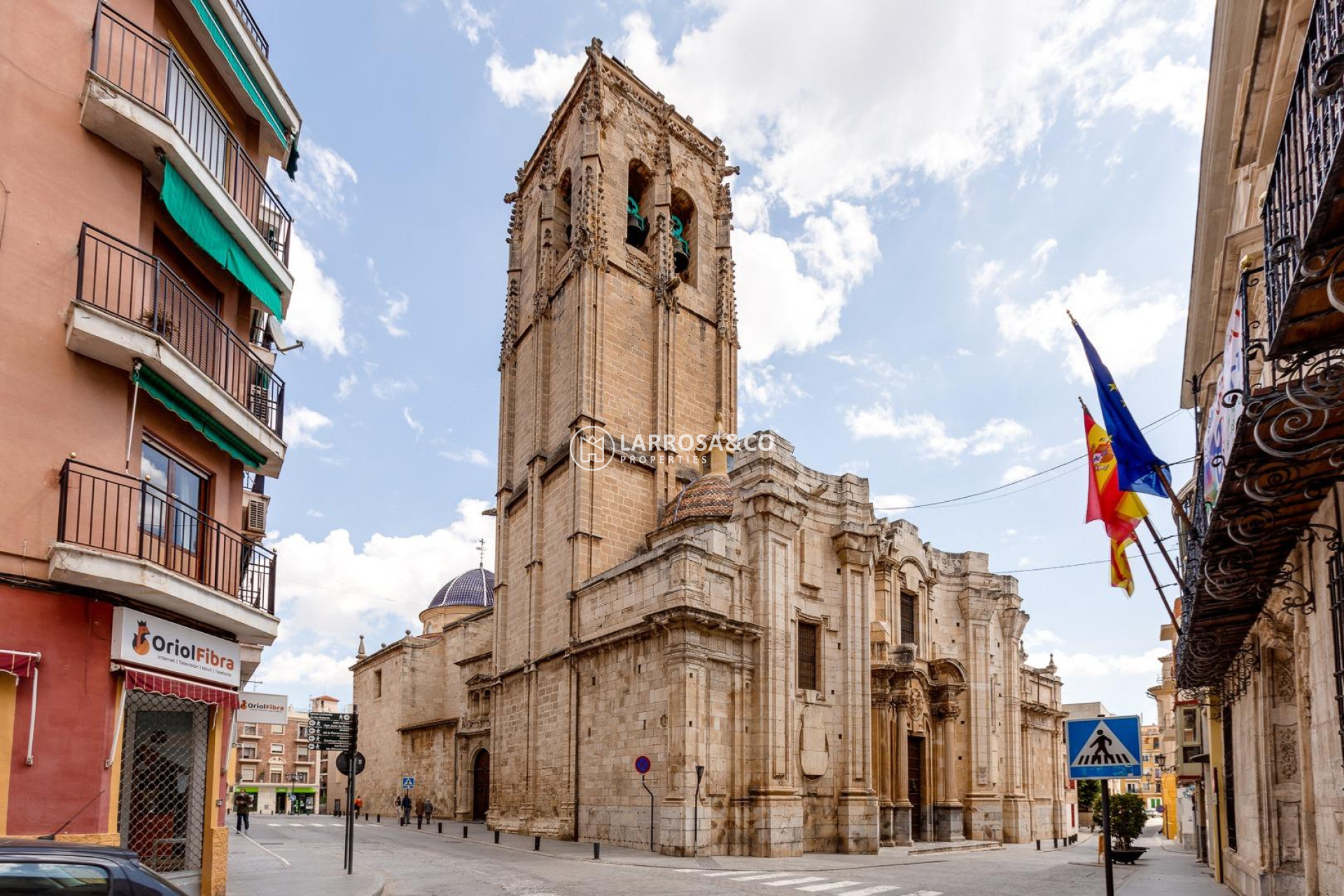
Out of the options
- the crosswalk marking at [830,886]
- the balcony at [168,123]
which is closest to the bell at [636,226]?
the balcony at [168,123]

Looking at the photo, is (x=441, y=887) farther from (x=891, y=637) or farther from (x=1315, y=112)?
(x=891, y=637)

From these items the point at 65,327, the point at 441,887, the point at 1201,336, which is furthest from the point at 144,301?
the point at 1201,336

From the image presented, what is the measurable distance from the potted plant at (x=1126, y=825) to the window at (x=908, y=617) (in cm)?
830

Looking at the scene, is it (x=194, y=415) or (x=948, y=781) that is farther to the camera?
(x=948, y=781)

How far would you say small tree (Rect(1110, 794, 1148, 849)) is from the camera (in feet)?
86.6

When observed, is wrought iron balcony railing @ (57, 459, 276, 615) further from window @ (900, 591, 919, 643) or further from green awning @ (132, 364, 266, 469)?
window @ (900, 591, 919, 643)

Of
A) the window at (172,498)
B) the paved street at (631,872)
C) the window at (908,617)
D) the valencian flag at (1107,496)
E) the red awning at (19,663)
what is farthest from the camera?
the window at (908,617)

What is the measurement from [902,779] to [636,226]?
2251 centimetres

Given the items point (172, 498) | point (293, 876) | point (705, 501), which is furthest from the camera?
point (705, 501)

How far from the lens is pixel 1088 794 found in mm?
45969

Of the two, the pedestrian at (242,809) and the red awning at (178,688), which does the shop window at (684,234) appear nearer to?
the pedestrian at (242,809)

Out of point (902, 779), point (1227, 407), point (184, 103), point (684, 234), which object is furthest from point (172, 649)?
point (684, 234)

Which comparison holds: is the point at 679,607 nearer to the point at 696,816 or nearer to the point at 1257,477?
the point at 696,816

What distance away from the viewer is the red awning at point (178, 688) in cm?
983
